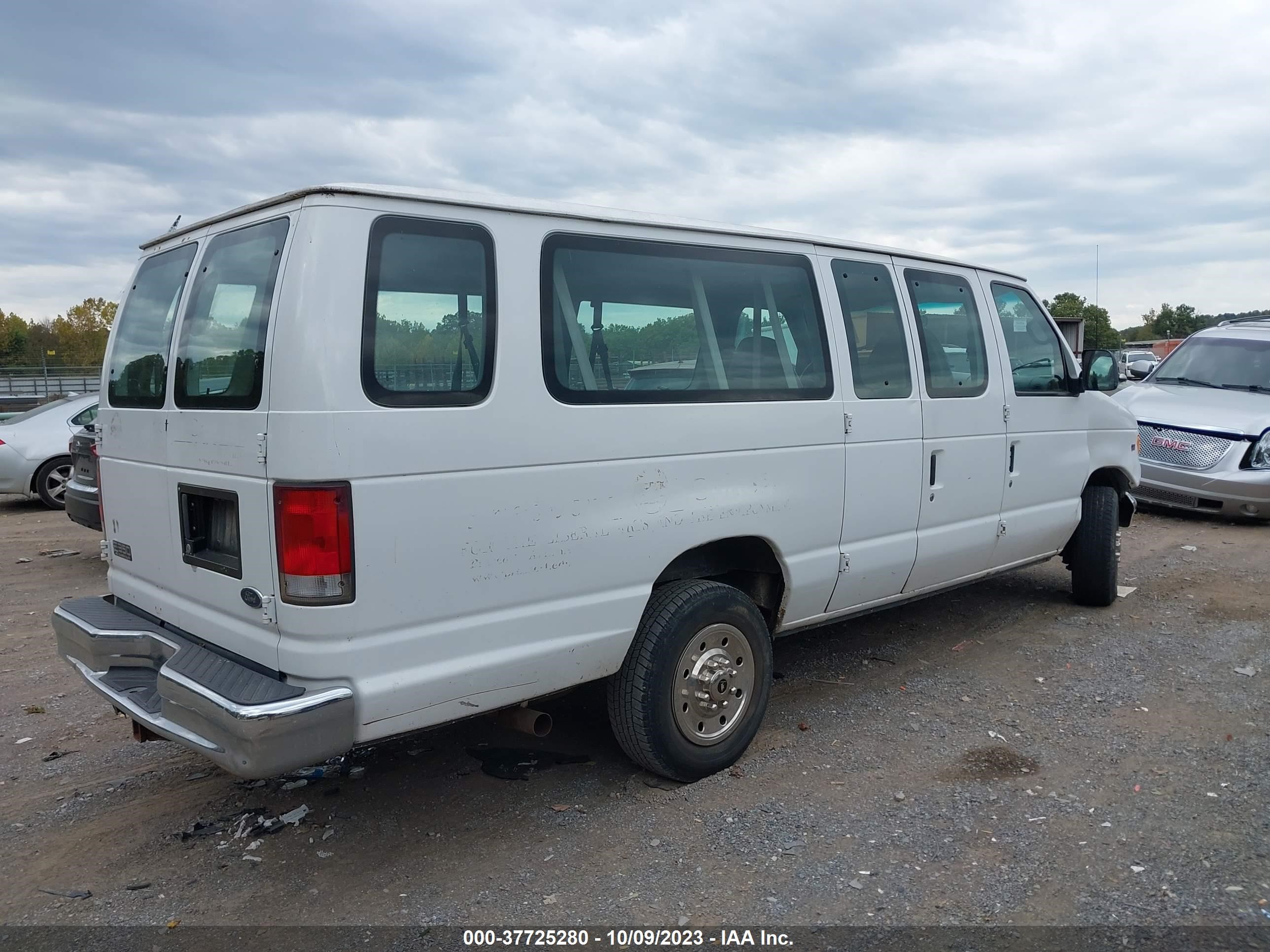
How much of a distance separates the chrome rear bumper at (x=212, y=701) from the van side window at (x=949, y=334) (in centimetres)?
338

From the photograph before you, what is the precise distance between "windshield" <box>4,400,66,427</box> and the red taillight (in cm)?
1011

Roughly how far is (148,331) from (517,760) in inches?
95.2

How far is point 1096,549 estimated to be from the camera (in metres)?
6.39

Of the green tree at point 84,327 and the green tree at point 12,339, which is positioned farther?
the green tree at point 84,327

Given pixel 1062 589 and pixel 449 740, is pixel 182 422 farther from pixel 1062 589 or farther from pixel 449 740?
pixel 1062 589

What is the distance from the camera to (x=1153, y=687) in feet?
16.8

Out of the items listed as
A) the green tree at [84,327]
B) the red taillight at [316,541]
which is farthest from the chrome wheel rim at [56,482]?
the green tree at [84,327]

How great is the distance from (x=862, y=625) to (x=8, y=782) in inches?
188

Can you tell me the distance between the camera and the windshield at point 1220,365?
10727mm

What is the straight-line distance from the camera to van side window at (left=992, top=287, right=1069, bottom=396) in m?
5.57

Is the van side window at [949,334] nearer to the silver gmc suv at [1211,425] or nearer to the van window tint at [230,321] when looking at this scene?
the van window tint at [230,321]

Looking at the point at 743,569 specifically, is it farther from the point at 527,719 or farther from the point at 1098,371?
the point at 1098,371

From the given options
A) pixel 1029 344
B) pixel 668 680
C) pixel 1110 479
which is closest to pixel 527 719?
pixel 668 680

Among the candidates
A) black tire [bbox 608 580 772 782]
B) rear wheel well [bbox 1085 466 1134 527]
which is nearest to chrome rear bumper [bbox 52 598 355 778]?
black tire [bbox 608 580 772 782]
